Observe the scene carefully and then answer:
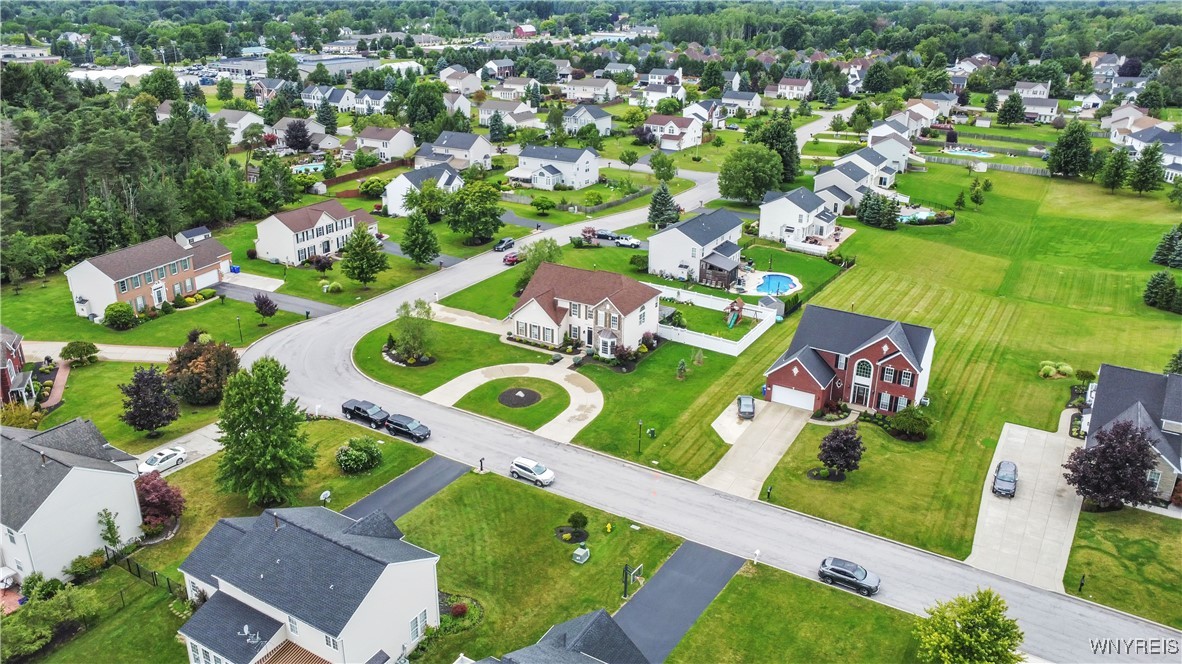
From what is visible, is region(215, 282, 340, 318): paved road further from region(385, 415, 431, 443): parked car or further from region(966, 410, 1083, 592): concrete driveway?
region(966, 410, 1083, 592): concrete driveway

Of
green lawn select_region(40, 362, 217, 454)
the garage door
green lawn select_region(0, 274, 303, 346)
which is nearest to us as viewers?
green lawn select_region(40, 362, 217, 454)

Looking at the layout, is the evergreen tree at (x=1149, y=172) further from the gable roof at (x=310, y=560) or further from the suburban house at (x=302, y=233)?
the gable roof at (x=310, y=560)

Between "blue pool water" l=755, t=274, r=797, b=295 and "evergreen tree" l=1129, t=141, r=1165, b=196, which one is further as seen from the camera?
"evergreen tree" l=1129, t=141, r=1165, b=196

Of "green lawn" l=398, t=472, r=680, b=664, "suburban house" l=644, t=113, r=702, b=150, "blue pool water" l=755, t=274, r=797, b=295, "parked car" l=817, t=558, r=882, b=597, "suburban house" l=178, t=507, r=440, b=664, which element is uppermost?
"suburban house" l=644, t=113, r=702, b=150

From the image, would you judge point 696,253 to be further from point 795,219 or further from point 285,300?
point 285,300

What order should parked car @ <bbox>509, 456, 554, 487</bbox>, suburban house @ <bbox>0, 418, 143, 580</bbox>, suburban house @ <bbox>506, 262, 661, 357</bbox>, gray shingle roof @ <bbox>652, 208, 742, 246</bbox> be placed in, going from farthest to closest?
gray shingle roof @ <bbox>652, 208, 742, 246</bbox> → suburban house @ <bbox>506, 262, 661, 357</bbox> → parked car @ <bbox>509, 456, 554, 487</bbox> → suburban house @ <bbox>0, 418, 143, 580</bbox>

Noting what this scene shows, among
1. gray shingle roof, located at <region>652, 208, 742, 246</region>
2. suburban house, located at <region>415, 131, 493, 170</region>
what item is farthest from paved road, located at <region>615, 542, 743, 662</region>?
suburban house, located at <region>415, 131, 493, 170</region>

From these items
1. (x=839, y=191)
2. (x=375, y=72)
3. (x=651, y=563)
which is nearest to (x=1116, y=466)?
(x=651, y=563)

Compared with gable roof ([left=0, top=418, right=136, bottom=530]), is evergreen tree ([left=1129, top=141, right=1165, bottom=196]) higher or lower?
higher
